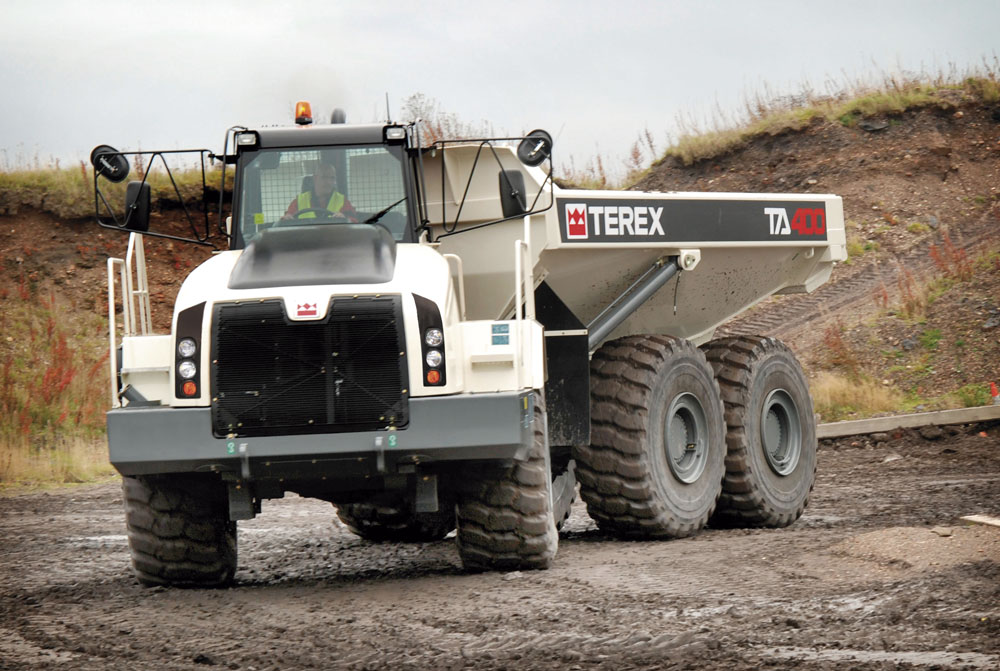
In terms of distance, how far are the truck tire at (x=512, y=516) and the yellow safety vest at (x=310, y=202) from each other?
1.63 metres

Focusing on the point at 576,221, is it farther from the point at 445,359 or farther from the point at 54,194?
the point at 54,194

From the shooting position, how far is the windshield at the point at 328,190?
27.1ft

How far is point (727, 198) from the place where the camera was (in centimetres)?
1038

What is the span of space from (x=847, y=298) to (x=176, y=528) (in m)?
17.4

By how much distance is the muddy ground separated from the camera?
18.4 feet

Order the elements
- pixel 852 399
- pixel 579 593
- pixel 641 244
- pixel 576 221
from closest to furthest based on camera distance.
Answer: pixel 579 593 → pixel 576 221 → pixel 641 244 → pixel 852 399

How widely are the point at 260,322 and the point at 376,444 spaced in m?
0.85

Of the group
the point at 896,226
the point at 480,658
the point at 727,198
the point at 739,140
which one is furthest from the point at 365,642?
the point at 739,140

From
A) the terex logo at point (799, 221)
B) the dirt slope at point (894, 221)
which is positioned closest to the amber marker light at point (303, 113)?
the terex logo at point (799, 221)

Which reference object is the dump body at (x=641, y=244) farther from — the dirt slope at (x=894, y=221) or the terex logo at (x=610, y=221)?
the dirt slope at (x=894, y=221)

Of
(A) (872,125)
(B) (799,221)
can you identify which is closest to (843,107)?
(A) (872,125)

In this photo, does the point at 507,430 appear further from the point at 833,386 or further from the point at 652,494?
the point at 833,386

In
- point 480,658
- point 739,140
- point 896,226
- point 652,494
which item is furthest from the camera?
point 739,140

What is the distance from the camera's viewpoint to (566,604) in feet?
22.0
